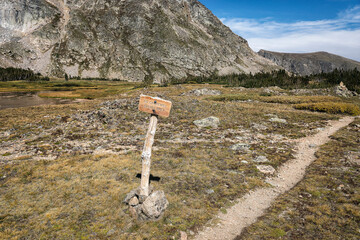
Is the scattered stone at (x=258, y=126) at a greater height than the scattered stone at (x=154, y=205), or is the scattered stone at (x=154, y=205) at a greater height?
the scattered stone at (x=258, y=126)

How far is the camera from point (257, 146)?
64.1 feet

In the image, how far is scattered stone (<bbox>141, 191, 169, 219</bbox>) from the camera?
8977 mm

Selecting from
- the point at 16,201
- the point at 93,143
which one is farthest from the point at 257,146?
the point at 16,201

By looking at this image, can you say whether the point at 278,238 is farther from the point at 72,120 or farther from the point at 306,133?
the point at 72,120

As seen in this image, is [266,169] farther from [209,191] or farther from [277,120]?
[277,120]

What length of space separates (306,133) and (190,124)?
1590 cm

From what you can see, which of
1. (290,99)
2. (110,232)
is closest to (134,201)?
(110,232)

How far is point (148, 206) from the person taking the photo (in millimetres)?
9008

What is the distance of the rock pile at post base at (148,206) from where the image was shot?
902cm

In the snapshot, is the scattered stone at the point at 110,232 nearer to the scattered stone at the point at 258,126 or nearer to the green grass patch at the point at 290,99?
the scattered stone at the point at 258,126

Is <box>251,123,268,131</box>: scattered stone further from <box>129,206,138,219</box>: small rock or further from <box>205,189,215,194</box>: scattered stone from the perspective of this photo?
<box>129,206,138,219</box>: small rock

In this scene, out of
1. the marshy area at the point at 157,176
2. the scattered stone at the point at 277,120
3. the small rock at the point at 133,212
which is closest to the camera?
the marshy area at the point at 157,176

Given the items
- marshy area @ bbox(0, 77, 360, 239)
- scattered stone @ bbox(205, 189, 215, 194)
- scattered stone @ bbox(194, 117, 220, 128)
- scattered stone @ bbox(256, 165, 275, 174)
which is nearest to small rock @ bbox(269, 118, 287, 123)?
marshy area @ bbox(0, 77, 360, 239)

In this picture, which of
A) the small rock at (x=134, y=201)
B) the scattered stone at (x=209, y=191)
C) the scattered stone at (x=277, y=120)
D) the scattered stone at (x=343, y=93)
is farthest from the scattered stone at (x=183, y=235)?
the scattered stone at (x=343, y=93)
